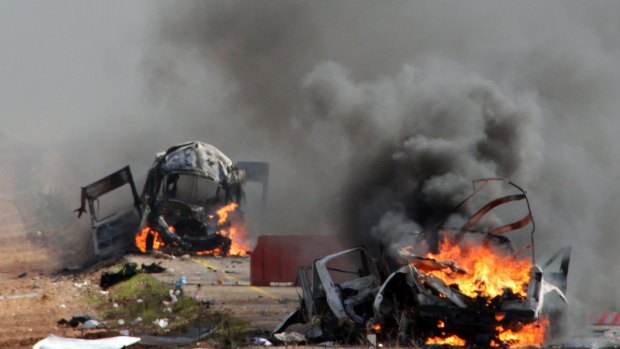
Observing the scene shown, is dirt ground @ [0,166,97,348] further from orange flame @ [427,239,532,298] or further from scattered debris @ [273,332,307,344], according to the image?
orange flame @ [427,239,532,298]

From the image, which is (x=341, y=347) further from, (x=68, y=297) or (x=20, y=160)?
(x=20, y=160)

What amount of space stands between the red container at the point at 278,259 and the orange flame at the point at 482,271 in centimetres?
771

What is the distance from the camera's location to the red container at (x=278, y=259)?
20.2 m

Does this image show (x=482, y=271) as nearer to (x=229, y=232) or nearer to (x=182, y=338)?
(x=182, y=338)

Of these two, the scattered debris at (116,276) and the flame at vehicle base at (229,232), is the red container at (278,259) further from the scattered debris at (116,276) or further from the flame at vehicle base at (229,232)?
the flame at vehicle base at (229,232)

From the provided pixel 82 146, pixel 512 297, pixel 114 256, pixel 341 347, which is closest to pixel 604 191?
pixel 512 297

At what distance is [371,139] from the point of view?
20.3 metres

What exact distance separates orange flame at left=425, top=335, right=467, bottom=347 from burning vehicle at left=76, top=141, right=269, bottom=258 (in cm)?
1495

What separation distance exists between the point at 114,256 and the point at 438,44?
16.3m

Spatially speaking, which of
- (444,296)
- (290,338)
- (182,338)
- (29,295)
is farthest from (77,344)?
(29,295)

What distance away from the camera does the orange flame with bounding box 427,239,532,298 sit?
11.8 meters

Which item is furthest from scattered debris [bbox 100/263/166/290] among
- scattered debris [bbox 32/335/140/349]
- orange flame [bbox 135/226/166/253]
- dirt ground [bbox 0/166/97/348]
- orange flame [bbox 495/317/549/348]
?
orange flame [bbox 495/317/549/348]

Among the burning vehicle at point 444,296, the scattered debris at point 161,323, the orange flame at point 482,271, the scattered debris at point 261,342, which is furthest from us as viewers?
the scattered debris at point 161,323

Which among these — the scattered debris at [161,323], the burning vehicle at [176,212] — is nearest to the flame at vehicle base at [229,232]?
the burning vehicle at [176,212]
